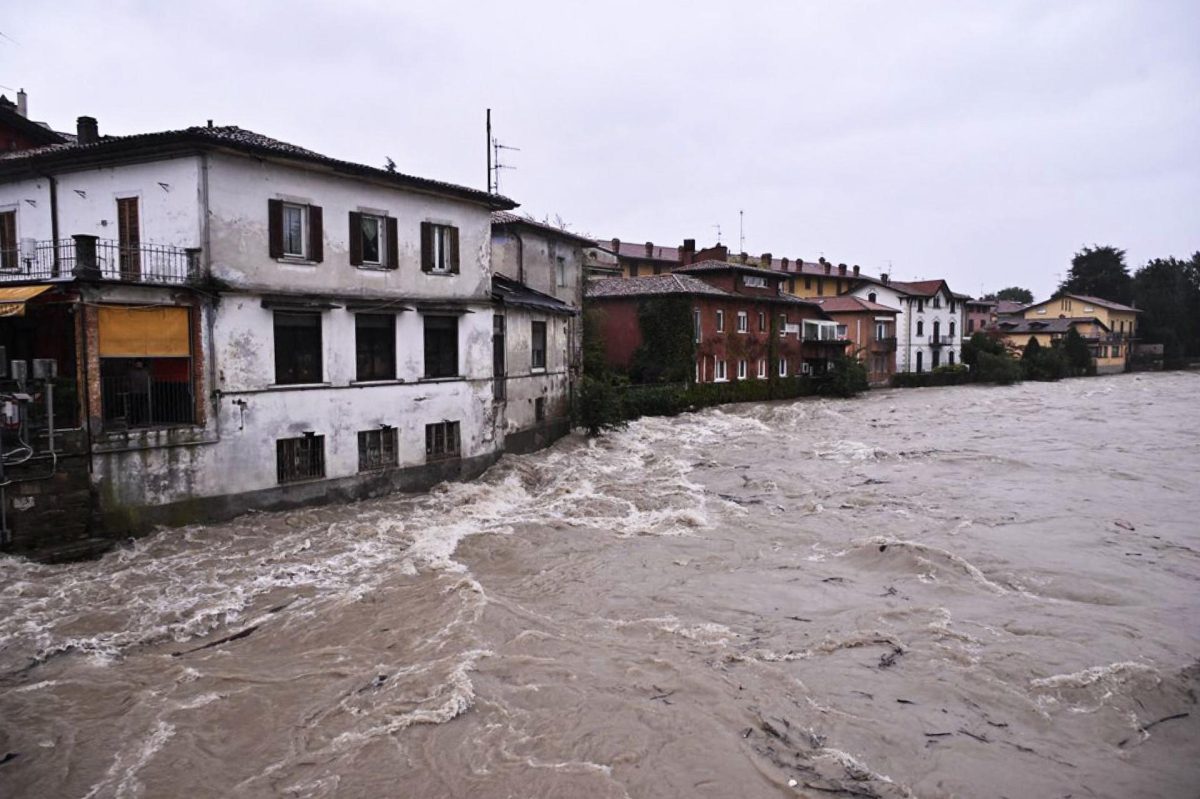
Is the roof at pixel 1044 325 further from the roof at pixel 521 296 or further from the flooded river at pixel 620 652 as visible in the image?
the roof at pixel 521 296

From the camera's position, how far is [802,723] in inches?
341

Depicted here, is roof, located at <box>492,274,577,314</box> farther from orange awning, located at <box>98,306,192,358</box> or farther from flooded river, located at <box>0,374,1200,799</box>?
orange awning, located at <box>98,306,192,358</box>

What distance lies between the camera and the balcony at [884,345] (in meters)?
58.8

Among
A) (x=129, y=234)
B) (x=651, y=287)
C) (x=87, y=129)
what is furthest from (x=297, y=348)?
(x=651, y=287)

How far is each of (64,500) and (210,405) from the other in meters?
3.08

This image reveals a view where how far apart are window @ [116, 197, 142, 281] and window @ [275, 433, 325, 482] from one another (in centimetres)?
457

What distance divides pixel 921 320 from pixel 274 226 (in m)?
59.0

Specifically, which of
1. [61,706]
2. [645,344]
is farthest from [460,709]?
[645,344]

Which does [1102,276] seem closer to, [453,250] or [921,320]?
[921,320]

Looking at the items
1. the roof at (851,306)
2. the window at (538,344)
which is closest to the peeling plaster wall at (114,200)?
the window at (538,344)

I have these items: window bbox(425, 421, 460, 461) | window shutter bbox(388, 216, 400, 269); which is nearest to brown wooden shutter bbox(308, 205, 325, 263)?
window shutter bbox(388, 216, 400, 269)

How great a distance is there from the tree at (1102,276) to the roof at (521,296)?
9464 cm

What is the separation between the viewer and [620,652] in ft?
34.6

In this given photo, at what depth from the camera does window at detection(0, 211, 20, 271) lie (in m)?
18.8
